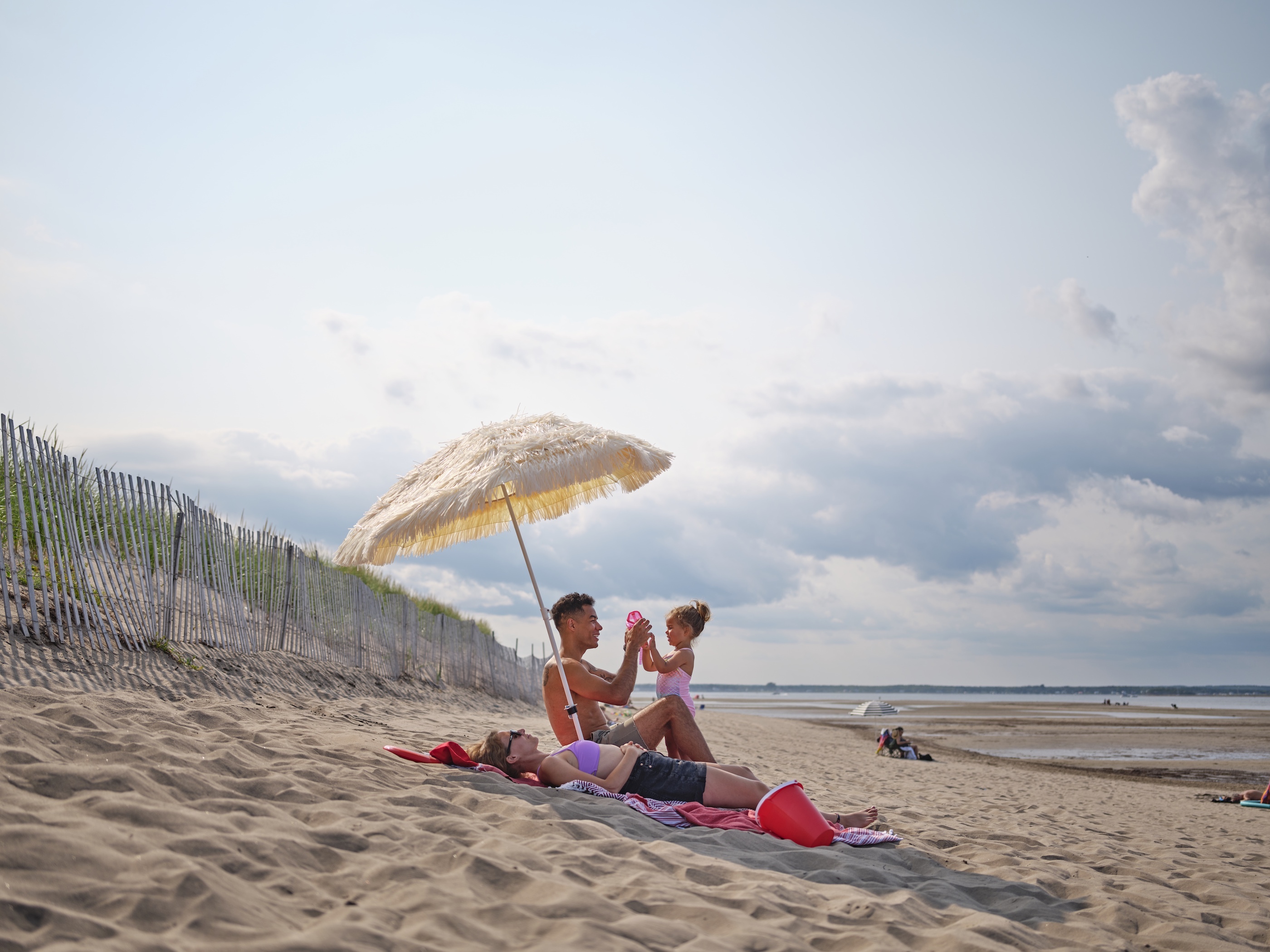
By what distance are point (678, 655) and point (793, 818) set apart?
1.47 meters

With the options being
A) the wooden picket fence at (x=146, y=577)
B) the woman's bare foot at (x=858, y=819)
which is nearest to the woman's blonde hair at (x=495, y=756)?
the woman's bare foot at (x=858, y=819)

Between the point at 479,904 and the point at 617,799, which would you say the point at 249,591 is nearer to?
the point at 617,799

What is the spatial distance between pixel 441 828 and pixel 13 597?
458 centimetres

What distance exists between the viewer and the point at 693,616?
5.34 meters

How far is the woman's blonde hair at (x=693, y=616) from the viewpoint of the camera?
532 cm

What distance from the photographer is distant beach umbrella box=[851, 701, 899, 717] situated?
979 inches

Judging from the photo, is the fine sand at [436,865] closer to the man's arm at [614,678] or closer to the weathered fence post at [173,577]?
the man's arm at [614,678]

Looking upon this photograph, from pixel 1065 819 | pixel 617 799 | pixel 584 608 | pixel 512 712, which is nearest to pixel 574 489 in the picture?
pixel 584 608

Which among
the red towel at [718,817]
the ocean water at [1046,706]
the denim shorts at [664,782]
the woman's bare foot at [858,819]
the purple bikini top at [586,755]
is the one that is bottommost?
the ocean water at [1046,706]

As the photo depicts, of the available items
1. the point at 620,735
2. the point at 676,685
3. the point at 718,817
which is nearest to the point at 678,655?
the point at 676,685

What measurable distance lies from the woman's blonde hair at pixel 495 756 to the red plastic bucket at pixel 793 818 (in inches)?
55.1

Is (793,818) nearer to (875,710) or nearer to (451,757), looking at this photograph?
(451,757)

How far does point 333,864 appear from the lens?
2.62m

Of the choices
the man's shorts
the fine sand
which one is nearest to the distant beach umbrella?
the fine sand
